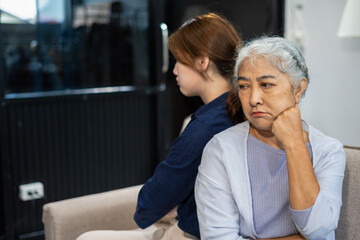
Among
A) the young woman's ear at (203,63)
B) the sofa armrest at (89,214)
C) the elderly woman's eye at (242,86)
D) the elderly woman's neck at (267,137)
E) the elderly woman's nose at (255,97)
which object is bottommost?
the sofa armrest at (89,214)

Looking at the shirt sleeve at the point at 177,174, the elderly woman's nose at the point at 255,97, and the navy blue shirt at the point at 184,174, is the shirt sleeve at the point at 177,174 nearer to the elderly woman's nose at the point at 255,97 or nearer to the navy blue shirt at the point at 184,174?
the navy blue shirt at the point at 184,174

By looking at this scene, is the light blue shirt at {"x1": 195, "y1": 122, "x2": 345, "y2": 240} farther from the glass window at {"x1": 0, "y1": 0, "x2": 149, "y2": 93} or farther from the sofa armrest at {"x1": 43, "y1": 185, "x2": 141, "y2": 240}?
the glass window at {"x1": 0, "y1": 0, "x2": 149, "y2": 93}

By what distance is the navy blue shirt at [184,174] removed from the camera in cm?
136

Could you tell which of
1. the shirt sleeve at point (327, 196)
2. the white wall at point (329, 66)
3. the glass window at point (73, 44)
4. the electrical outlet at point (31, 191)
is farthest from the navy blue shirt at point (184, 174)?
the white wall at point (329, 66)

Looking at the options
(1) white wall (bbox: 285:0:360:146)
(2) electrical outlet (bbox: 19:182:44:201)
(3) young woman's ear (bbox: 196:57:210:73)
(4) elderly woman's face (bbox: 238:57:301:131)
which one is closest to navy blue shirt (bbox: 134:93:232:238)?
(3) young woman's ear (bbox: 196:57:210:73)

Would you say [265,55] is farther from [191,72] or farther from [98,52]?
[98,52]

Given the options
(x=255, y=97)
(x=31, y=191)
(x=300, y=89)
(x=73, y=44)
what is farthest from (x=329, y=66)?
(x=31, y=191)

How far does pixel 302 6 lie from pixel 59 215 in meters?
2.25

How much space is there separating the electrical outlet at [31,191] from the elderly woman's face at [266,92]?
5.74 feet

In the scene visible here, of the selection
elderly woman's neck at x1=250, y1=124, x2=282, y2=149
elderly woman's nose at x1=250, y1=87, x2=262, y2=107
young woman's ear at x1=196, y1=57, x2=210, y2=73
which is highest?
young woman's ear at x1=196, y1=57, x2=210, y2=73

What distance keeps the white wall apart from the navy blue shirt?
1.54 m

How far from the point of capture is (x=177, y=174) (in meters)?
1.37

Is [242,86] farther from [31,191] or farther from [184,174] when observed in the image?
[31,191]

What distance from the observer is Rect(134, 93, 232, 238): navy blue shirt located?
1357 mm
